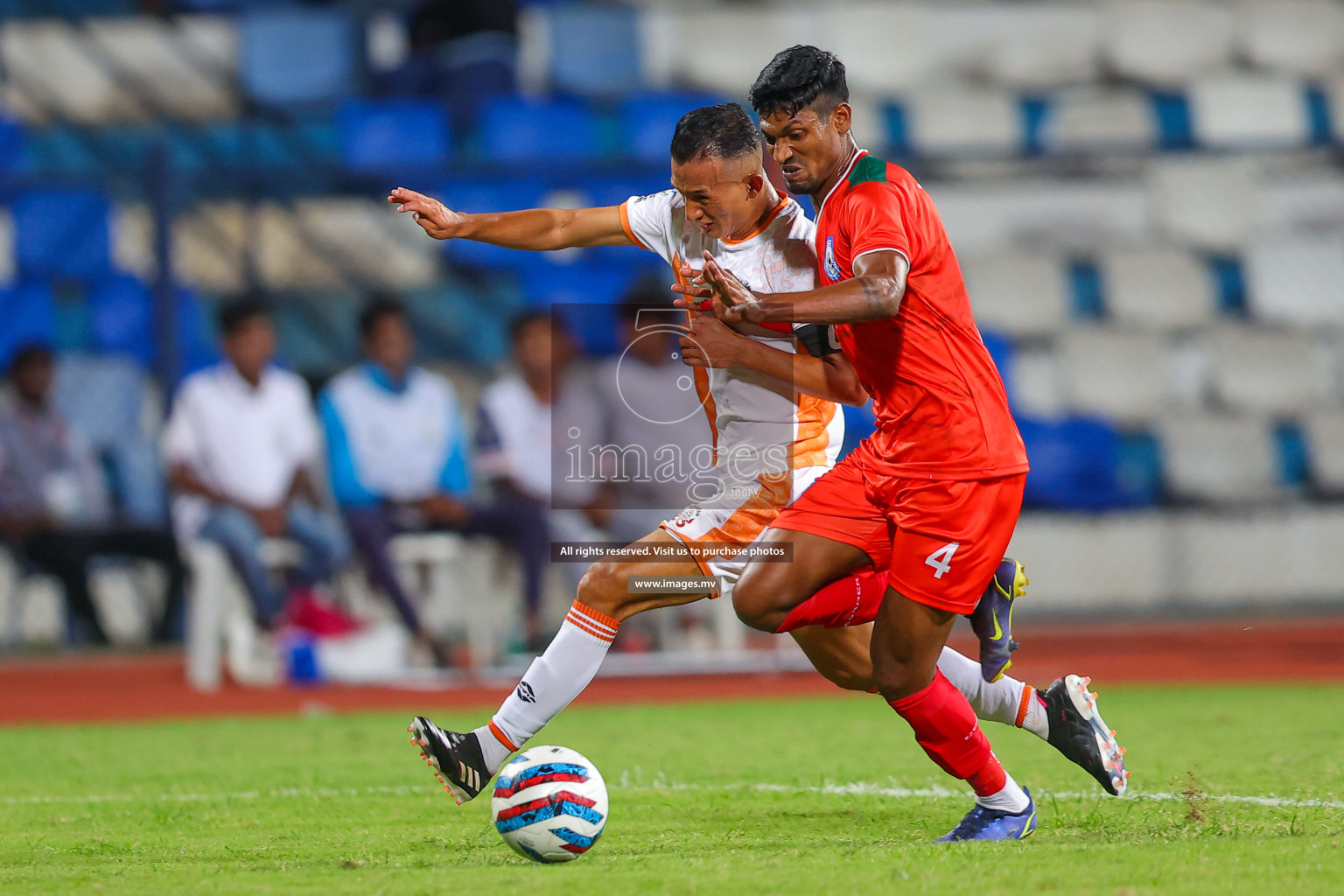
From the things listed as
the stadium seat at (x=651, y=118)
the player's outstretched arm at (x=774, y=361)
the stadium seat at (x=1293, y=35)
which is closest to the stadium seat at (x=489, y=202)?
the stadium seat at (x=651, y=118)

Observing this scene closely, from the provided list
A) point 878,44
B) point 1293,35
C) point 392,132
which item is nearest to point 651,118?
point 392,132

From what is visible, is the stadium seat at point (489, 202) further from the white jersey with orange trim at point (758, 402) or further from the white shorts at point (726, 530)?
the white shorts at point (726, 530)

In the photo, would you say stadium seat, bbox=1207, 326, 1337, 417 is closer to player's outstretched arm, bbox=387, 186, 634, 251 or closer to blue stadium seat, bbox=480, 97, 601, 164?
blue stadium seat, bbox=480, 97, 601, 164

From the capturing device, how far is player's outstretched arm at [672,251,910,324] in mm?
4016

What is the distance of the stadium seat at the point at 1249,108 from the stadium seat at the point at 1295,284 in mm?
1450

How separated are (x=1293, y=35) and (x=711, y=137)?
13.0 metres

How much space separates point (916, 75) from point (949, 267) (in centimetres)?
1169

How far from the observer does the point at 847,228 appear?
428cm

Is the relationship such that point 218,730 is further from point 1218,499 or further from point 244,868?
point 1218,499

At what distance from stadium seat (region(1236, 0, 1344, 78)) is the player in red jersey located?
1277 centimetres

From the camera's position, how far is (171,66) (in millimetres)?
14711

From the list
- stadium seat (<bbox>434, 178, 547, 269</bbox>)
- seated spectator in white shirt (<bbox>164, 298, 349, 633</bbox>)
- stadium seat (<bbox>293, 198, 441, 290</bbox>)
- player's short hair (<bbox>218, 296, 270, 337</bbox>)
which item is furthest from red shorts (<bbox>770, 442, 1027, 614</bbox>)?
stadium seat (<bbox>293, 198, 441, 290</bbox>)

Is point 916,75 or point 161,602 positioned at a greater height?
point 916,75

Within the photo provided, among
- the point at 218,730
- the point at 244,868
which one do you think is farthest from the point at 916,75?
the point at 244,868
